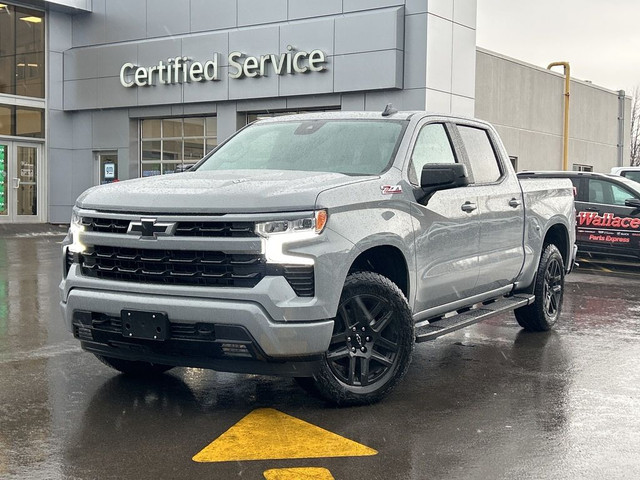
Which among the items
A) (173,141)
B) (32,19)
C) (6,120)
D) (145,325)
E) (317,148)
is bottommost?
(145,325)

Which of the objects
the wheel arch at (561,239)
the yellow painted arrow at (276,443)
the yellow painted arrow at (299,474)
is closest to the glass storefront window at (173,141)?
the wheel arch at (561,239)

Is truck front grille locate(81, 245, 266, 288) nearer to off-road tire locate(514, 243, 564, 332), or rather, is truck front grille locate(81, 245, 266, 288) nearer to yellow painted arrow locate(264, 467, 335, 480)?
yellow painted arrow locate(264, 467, 335, 480)

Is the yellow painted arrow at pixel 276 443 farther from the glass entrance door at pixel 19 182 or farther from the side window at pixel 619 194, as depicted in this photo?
the glass entrance door at pixel 19 182

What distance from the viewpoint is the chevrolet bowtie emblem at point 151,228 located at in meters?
5.03

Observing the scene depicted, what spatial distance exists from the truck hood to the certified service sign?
1747 cm

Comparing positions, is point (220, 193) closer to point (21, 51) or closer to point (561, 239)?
point (561, 239)

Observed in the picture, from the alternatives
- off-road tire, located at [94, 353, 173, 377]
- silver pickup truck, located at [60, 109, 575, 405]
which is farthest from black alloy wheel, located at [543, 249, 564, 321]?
off-road tire, located at [94, 353, 173, 377]

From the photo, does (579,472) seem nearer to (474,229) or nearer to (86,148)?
(474,229)

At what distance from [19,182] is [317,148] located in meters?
23.6

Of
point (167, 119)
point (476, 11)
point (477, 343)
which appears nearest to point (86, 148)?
point (167, 119)

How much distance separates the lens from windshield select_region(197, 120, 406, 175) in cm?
608

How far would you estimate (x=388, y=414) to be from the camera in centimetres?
530

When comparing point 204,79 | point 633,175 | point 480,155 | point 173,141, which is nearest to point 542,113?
point 633,175

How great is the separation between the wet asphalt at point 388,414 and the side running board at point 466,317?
1.31 ft
